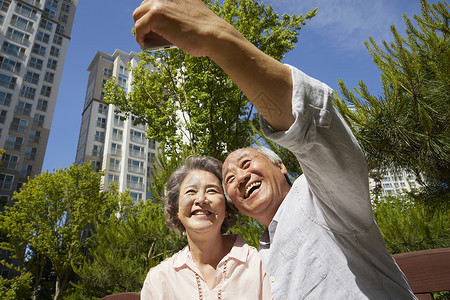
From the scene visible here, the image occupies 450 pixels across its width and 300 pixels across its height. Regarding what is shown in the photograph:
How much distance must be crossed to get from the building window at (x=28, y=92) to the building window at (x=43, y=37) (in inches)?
290

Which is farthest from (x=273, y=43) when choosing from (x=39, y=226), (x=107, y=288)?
(x=39, y=226)

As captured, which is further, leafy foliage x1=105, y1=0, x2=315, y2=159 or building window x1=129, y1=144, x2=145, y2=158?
building window x1=129, y1=144, x2=145, y2=158

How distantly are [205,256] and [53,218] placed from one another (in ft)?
52.4

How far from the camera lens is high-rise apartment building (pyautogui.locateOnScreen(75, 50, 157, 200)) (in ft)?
123

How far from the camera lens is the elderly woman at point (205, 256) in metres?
1.43

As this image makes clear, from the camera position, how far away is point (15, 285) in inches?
497

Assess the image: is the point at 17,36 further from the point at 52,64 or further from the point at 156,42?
the point at 156,42

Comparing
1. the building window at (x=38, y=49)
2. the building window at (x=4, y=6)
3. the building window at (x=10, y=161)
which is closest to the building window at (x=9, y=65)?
the building window at (x=38, y=49)

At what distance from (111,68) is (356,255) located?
52.0 metres

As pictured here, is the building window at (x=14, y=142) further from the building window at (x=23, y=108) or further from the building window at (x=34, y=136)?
the building window at (x=23, y=108)

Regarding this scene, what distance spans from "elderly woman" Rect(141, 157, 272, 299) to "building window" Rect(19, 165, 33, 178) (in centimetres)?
3583

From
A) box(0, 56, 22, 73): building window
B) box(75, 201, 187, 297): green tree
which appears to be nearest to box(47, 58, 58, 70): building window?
box(0, 56, 22, 73): building window

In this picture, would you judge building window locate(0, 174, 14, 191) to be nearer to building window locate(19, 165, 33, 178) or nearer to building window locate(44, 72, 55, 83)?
building window locate(19, 165, 33, 178)

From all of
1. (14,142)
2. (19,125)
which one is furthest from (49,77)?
(14,142)
